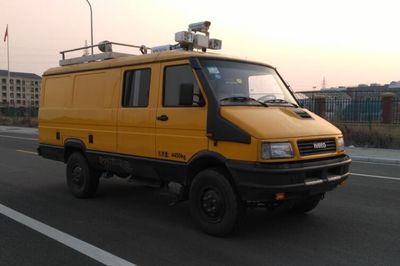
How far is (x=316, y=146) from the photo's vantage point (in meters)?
5.80

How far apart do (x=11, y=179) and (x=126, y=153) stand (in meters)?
4.30

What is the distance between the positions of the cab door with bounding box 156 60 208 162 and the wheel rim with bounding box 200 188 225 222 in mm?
529

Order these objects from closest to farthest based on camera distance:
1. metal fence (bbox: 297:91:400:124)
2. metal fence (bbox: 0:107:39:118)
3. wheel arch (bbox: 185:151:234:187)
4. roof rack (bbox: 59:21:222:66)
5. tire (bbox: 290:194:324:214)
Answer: wheel arch (bbox: 185:151:234:187) < tire (bbox: 290:194:324:214) < roof rack (bbox: 59:21:222:66) < metal fence (bbox: 297:91:400:124) < metal fence (bbox: 0:107:39:118)

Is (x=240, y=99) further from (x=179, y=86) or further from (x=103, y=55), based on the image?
(x=103, y=55)

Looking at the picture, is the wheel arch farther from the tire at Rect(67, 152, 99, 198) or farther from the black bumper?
the tire at Rect(67, 152, 99, 198)

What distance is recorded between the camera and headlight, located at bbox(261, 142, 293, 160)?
5371mm

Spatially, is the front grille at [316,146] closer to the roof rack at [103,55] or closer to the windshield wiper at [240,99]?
the windshield wiper at [240,99]

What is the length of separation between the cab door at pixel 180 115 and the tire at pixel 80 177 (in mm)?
2020

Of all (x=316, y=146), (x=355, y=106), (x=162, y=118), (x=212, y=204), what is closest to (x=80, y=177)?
(x=162, y=118)

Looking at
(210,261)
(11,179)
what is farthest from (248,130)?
(11,179)

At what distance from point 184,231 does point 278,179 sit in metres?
1.52

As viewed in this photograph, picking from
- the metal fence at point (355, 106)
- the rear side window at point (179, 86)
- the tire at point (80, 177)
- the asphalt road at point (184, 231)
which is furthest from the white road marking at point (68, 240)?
the metal fence at point (355, 106)

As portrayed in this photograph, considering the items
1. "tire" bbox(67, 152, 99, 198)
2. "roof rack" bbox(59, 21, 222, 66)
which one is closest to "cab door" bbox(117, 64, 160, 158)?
"roof rack" bbox(59, 21, 222, 66)

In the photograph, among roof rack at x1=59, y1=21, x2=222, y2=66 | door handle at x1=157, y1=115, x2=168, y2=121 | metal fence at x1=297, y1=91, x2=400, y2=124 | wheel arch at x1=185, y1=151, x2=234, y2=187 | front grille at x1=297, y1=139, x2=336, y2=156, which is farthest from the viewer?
metal fence at x1=297, y1=91, x2=400, y2=124
